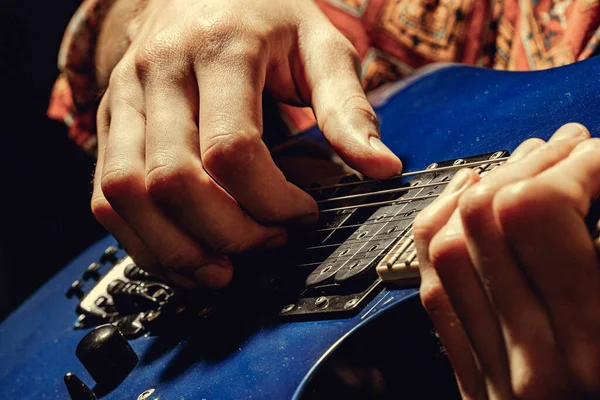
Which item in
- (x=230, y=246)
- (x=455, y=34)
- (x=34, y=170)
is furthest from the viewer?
(x=34, y=170)

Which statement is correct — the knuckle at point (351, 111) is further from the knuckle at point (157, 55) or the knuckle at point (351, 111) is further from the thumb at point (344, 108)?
the knuckle at point (157, 55)

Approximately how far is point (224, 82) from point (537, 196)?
0.49 meters

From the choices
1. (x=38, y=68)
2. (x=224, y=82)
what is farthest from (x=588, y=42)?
(x=38, y=68)

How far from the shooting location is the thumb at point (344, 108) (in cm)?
70

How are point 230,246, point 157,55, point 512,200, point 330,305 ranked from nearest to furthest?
point 512,200, point 330,305, point 230,246, point 157,55

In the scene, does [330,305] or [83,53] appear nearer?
[330,305]

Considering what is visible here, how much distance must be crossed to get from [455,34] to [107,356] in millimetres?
943

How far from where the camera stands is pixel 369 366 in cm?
55

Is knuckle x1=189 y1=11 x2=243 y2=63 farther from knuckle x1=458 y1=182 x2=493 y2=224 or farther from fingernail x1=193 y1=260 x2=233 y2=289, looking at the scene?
knuckle x1=458 y1=182 x2=493 y2=224

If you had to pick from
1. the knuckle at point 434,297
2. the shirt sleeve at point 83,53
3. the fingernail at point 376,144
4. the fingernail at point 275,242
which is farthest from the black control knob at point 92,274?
the knuckle at point 434,297

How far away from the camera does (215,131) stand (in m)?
0.67

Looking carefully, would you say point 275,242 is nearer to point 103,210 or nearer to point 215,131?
point 215,131

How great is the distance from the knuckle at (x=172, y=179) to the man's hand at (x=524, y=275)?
0.34 metres

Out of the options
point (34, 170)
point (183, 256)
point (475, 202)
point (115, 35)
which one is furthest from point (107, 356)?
point (34, 170)
